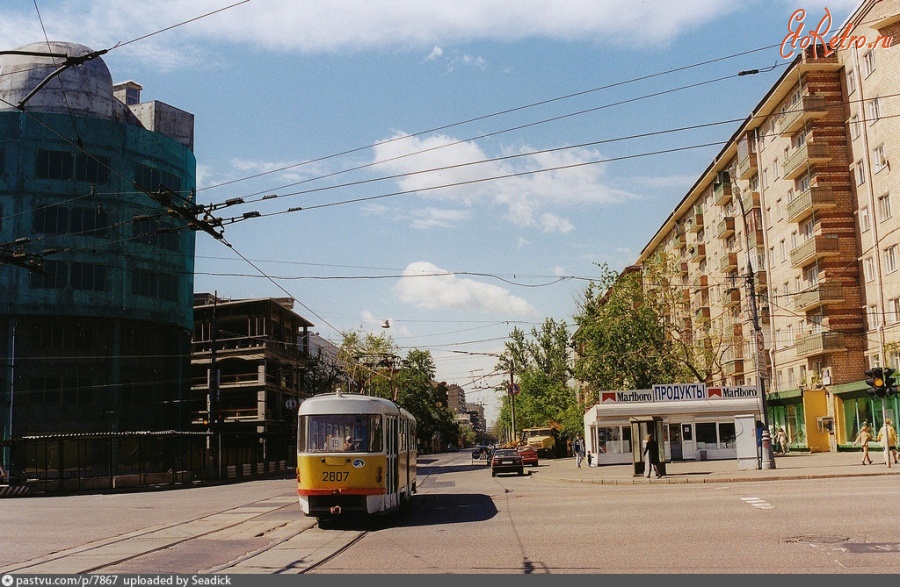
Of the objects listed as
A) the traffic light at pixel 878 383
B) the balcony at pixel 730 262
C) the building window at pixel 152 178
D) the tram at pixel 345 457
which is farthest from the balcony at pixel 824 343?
the building window at pixel 152 178

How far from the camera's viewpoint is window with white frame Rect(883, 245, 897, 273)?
139ft

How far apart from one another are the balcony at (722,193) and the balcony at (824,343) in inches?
685

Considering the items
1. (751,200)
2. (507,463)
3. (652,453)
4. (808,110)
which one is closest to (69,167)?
(507,463)

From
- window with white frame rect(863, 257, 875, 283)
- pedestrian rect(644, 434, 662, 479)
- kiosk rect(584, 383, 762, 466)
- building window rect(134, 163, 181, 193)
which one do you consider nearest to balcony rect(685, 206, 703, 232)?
window with white frame rect(863, 257, 875, 283)

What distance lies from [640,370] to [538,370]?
34.5 metres

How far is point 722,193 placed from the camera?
2552 inches

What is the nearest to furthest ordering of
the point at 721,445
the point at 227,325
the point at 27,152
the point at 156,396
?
the point at 721,445, the point at 27,152, the point at 156,396, the point at 227,325

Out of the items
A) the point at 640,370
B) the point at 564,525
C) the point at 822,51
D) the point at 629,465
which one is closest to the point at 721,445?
the point at 629,465

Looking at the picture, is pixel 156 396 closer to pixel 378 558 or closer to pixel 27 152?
pixel 27 152

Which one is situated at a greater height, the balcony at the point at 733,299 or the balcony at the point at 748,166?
the balcony at the point at 748,166

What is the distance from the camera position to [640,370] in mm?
54938

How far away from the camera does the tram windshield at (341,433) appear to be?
60.5ft

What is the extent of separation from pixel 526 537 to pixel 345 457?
5.36 meters

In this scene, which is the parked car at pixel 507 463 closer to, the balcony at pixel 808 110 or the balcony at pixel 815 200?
the balcony at pixel 815 200
